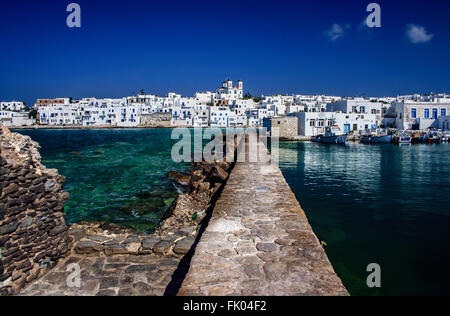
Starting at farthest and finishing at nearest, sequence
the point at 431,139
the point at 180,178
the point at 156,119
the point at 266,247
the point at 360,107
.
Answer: the point at 156,119 < the point at 360,107 < the point at 431,139 < the point at 180,178 < the point at 266,247

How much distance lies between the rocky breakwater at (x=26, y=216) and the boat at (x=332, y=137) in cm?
4181

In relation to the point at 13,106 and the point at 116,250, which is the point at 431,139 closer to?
the point at 116,250

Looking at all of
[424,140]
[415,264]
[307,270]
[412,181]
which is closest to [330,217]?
[415,264]

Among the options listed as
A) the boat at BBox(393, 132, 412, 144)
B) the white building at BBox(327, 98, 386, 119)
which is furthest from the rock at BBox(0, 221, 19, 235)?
the white building at BBox(327, 98, 386, 119)

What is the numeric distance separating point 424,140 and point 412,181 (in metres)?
35.6

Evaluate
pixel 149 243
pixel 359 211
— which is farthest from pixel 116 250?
pixel 359 211

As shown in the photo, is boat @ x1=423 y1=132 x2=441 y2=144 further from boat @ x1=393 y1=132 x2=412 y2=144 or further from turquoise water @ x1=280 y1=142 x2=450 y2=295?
turquoise water @ x1=280 y1=142 x2=450 y2=295

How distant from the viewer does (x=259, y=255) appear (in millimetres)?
3912

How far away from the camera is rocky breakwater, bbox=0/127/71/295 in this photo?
4.30m

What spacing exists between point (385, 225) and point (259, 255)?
6.93 m

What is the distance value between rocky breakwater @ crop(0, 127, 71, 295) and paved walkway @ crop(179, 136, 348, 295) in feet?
8.43

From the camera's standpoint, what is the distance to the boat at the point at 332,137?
42562 mm
